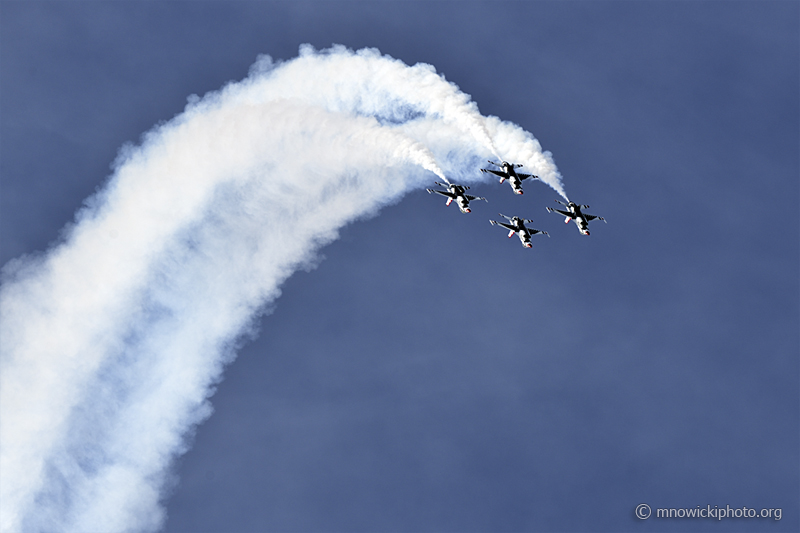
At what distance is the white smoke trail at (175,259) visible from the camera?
93.5 metres

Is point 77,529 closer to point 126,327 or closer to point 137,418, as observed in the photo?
point 137,418

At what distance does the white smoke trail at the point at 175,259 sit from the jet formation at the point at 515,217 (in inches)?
58.5

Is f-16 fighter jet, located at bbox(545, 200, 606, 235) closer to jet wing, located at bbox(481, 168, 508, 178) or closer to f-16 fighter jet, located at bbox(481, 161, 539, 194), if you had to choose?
f-16 fighter jet, located at bbox(481, 161, 539, 194)

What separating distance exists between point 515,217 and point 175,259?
2737 cm

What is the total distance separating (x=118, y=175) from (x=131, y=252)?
6.02 m

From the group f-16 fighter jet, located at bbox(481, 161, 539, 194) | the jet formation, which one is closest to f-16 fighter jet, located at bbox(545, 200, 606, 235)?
the jet formation

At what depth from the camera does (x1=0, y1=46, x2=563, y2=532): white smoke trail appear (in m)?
93.5

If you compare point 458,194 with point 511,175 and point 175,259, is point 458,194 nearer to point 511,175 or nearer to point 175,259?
point 511,175

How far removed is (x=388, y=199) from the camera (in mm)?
95562

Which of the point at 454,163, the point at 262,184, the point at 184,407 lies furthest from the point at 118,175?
the point at 454,163

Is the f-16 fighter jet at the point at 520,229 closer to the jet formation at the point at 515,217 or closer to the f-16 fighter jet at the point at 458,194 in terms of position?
the jet formation at the point at 515,217

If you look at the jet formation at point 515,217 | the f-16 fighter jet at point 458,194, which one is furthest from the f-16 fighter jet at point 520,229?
the f-16 fighter jet at point 458,194

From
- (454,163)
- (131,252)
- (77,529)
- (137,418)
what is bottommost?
(77,529)

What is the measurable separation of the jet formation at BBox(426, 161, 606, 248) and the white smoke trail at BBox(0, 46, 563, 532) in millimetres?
1485
